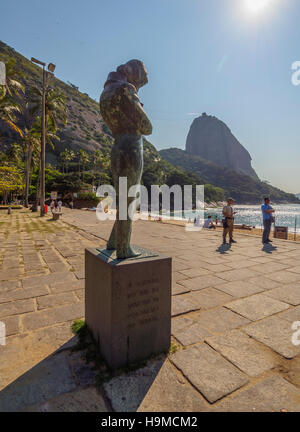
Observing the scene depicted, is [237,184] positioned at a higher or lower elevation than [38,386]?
higher

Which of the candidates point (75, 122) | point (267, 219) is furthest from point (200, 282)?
point (75, 122)

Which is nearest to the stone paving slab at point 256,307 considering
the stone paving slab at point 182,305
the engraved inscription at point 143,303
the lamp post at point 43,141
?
the stone paving slab at point 182,305

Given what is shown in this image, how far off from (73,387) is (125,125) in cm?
194

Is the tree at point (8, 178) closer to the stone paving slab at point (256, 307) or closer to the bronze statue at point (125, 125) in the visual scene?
the bronze statue at point (125, 125)

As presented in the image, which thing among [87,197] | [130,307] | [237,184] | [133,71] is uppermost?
[237,184]

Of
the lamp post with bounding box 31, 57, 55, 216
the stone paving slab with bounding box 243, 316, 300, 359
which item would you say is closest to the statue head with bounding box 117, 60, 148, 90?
the stone paving slab with bounding box 243, 316, 300, 359

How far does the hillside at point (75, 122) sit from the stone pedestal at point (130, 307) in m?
74.1

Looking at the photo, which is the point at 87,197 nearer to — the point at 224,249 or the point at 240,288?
the point at 224,249

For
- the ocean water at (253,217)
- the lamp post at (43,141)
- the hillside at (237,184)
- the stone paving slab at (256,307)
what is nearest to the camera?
the stone paving slab at (256,307)

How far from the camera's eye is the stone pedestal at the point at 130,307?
64.7 inches

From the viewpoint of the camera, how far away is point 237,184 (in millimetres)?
127188

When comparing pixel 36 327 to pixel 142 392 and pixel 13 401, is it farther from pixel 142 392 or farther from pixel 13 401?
pixel 142 392

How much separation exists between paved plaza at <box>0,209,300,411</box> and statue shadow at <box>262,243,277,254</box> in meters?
1.80

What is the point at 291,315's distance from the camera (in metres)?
2.47
